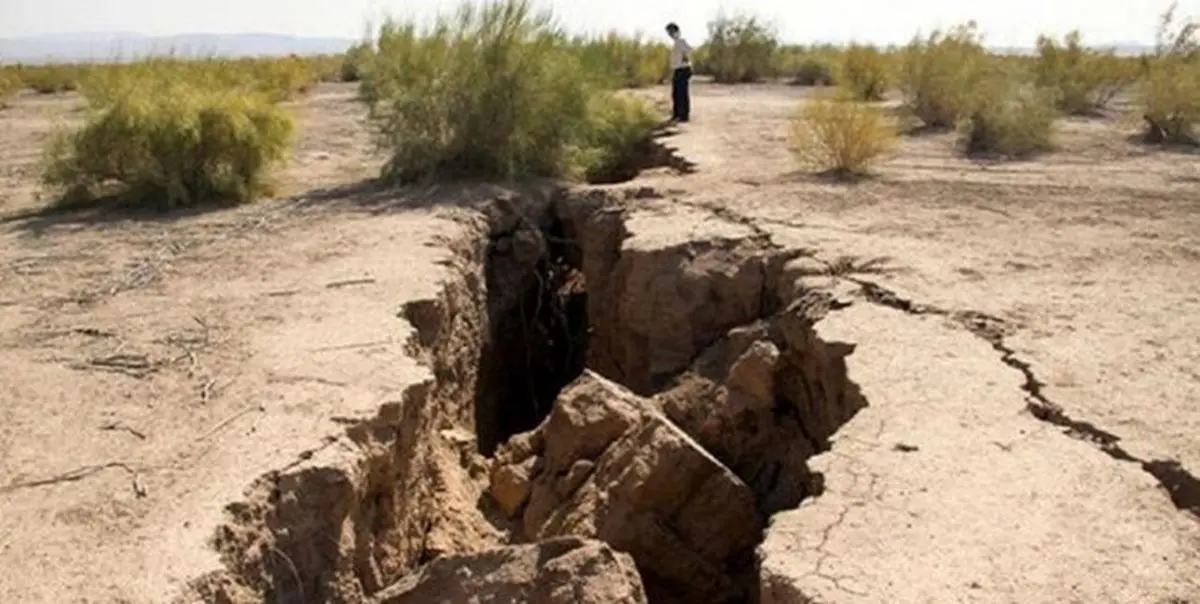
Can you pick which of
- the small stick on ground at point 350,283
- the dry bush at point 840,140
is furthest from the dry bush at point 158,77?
the dry bush at point 840,140

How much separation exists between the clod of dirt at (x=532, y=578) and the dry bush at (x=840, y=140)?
7.43 m

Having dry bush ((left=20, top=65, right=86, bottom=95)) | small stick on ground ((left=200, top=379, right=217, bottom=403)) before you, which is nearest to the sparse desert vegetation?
small stick on ground ((left=200, top=379, right=217, bottom=403))

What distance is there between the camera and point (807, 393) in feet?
23.0

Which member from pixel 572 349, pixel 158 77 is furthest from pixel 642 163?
pixel 158 77

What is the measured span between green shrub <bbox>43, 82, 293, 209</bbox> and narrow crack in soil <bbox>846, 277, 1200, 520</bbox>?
20.0ft

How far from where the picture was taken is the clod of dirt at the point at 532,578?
4.68 metres

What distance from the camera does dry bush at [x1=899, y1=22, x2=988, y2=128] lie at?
1675 centimetres

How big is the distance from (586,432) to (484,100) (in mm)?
6041

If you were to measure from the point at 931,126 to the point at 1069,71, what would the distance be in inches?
242

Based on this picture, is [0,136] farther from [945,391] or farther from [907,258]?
[945,391]

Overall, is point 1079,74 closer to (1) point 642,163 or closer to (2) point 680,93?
(2) point 680,93

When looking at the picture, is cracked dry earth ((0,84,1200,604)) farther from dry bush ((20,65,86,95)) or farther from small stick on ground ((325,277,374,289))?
dry bush ((20,65,86,95))

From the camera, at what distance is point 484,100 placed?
12.0 meters

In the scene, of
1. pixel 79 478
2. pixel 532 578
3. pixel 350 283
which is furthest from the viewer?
pixel 350 283
